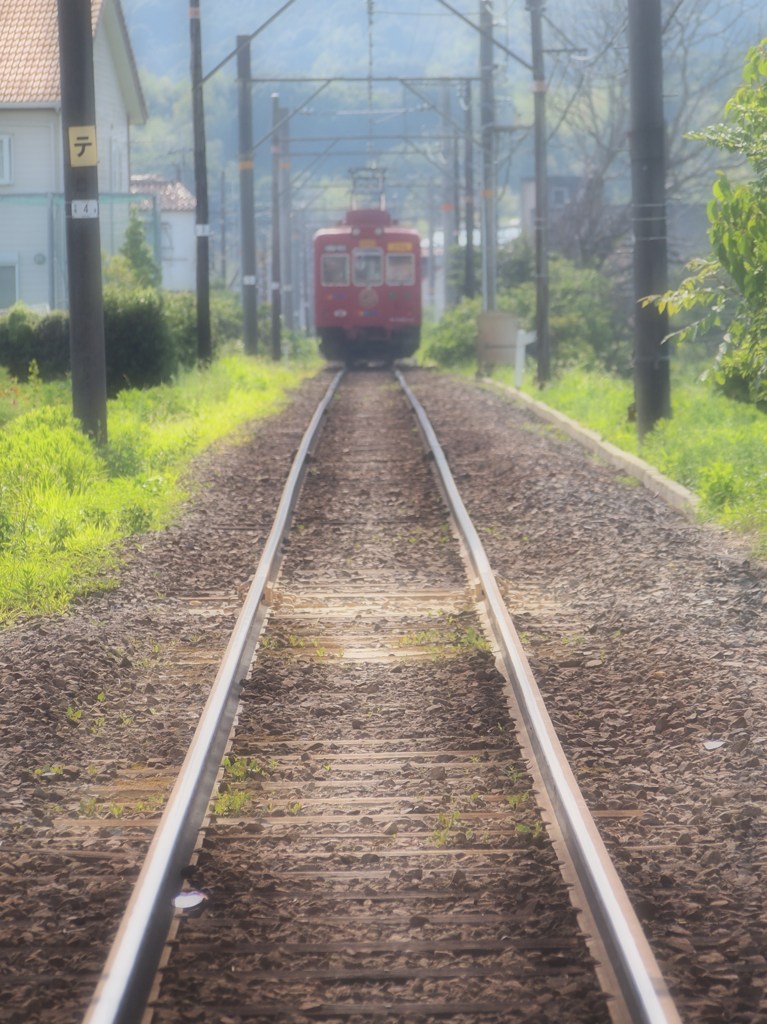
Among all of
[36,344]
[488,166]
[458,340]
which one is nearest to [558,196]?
[458,340]

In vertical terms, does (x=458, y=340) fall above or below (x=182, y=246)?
below

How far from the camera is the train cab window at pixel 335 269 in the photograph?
1473 inches

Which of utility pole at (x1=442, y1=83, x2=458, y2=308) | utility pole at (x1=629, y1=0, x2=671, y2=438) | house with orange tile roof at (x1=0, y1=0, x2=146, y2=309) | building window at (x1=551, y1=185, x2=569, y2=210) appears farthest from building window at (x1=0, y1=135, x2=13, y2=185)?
building window at (x1=551, y1=185, x2=569, y2=210)

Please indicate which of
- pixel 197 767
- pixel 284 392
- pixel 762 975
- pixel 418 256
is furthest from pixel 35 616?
pixel 418 256

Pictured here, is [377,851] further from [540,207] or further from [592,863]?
[540,207]

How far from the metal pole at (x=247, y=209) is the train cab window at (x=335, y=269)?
225cm

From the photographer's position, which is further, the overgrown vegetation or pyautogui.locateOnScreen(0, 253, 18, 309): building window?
the overgrown vegetation

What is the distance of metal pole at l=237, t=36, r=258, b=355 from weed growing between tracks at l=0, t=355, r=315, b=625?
1330 cm

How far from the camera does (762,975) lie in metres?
3.81

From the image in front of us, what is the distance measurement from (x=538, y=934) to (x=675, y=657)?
324cm

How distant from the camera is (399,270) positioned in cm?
3759

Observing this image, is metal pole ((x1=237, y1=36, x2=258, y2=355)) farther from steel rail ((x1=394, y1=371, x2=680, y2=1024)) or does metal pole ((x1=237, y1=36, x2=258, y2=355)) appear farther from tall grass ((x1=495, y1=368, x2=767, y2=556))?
steel rail ((x1=394, y1=371, x2=680, y2=1024))

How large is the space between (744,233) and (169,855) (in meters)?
6.06

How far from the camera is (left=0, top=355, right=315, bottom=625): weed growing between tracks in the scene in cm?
902
